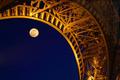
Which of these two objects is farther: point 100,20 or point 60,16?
point 60,16

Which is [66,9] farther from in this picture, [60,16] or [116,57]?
[116,57]

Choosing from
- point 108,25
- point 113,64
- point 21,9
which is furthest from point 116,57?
point 21,9

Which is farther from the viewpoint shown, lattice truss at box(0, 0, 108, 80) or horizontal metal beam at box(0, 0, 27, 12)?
lattice truss at box(0, 0, 108, 80)

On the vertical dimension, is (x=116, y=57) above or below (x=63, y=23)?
below

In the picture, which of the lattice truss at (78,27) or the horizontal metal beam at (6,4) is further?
the lattice truss at (78,27)

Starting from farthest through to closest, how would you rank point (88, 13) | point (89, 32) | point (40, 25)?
point (40, 25), point (89, 32), point (88, 13)

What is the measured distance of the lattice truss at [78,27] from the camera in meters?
→ 12.1

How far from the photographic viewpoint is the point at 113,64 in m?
13.0

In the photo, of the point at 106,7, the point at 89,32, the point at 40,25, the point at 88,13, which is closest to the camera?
the point at 88,13

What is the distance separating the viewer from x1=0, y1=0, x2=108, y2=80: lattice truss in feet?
39.8

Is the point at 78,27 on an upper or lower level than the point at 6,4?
lower

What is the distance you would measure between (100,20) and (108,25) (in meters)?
0.60

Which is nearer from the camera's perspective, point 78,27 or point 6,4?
point 6,4

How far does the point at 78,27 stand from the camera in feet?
45.6
